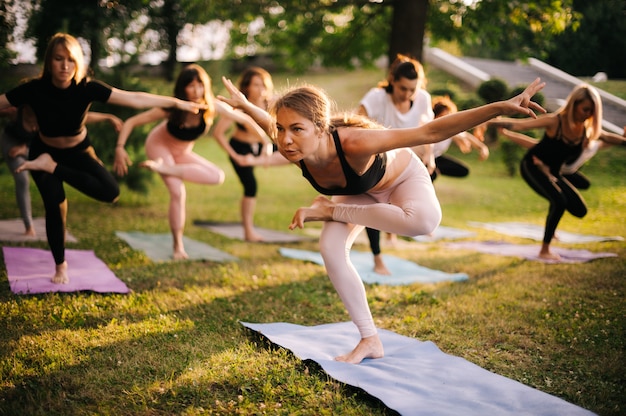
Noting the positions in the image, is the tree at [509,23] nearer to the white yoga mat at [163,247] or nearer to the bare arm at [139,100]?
the white yoga mat at [163,247]

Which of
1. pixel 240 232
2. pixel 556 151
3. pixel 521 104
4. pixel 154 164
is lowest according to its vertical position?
pixel 240 232

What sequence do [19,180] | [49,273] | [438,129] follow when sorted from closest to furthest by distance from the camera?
[438,129] → [49,273] → [19,180]

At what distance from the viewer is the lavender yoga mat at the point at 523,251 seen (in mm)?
6934

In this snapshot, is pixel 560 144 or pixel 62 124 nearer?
pixel 62 124

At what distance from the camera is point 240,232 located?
8500mm

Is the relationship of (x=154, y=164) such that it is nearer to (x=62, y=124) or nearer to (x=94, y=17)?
(x=62, y=124)

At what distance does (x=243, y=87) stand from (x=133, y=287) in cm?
321

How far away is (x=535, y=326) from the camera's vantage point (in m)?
Result: 4.51

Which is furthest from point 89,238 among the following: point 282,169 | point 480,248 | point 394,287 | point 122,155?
point 282,169

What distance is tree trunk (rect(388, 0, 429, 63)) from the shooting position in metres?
10.7

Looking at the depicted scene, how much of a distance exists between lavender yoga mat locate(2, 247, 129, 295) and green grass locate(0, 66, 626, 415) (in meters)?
0.13

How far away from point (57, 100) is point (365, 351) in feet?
11.1

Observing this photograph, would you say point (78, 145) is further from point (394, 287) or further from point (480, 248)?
point (480, 248)

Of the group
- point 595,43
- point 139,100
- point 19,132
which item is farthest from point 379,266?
point 595,43
